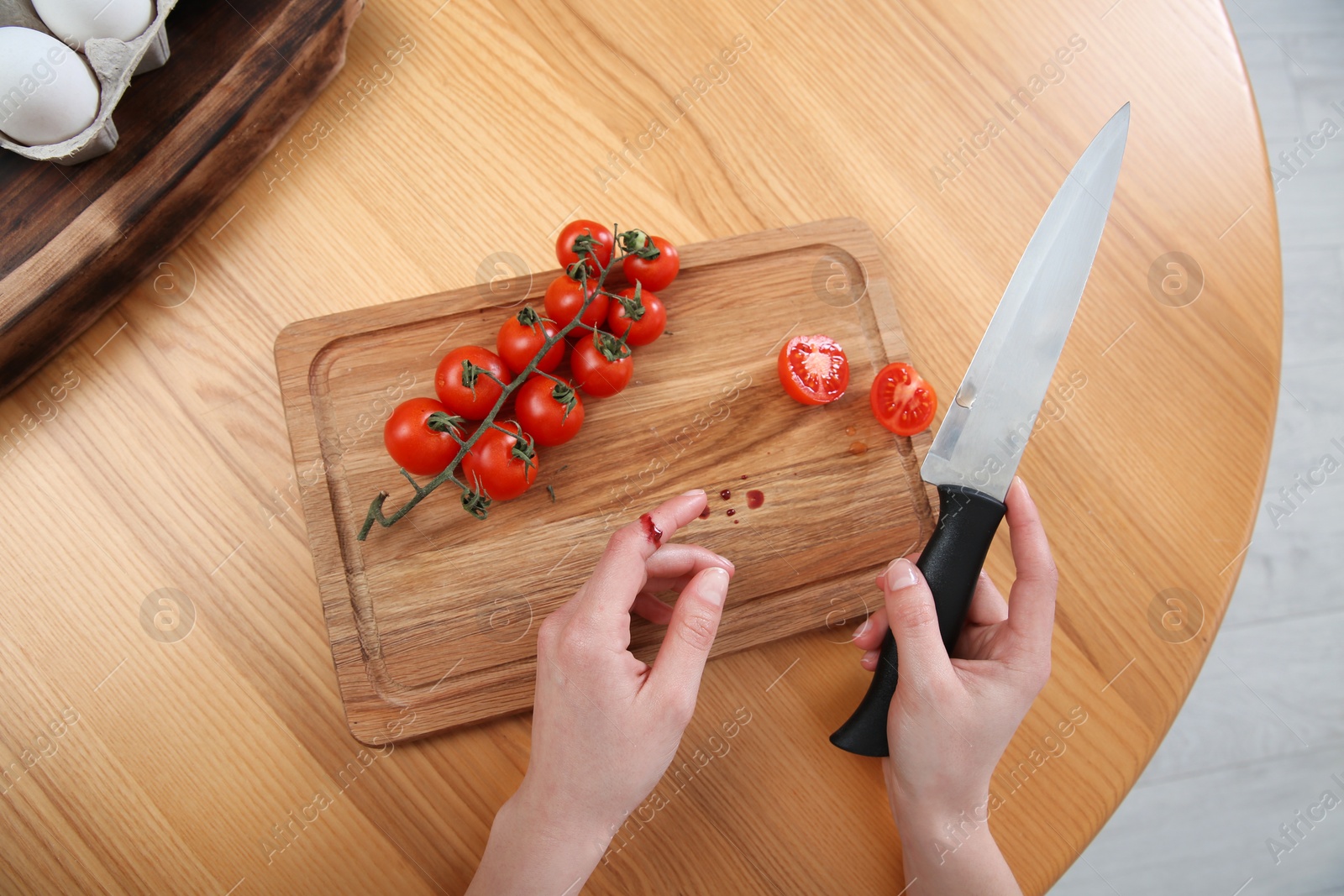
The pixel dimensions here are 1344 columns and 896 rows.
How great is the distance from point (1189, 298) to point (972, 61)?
1.67 ft

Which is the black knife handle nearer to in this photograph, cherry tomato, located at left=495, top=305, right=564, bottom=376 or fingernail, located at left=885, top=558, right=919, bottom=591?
fingernail, located at left=885, top=558, right=919, bottom=591

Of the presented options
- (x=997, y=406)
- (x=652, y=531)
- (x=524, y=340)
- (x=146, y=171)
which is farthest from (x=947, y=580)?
(x=146, y=171)

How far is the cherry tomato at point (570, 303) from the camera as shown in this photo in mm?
1000

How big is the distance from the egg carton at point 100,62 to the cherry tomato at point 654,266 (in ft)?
2.04

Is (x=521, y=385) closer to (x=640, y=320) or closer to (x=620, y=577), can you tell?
(x=640, y=320)

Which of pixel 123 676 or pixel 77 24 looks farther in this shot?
pixel 123 676

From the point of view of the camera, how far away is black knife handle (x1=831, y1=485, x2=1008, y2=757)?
0.94m

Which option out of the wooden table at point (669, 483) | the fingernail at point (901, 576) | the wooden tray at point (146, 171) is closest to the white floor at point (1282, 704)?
the wooden table at point (669, 483)

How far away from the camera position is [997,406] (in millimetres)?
1007

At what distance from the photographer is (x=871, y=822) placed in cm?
102

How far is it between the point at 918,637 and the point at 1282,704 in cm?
149

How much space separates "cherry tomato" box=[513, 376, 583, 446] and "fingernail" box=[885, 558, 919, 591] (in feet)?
1.46

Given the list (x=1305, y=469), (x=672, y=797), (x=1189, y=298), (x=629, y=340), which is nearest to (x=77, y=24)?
(x=629, y=340)

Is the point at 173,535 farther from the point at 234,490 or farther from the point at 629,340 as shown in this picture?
the point at 629,340
